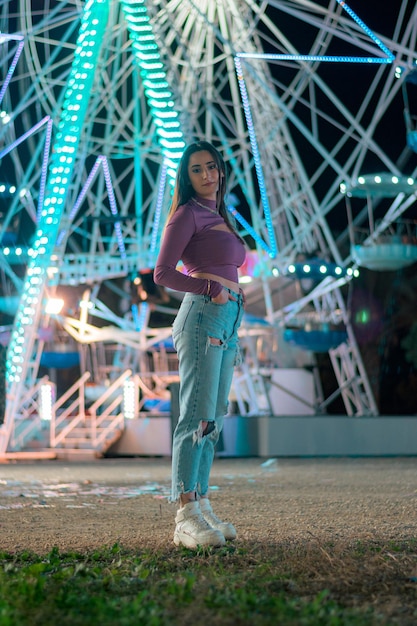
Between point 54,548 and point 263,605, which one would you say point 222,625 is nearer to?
point 263,605

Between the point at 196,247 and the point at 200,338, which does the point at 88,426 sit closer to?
the point at 196,247

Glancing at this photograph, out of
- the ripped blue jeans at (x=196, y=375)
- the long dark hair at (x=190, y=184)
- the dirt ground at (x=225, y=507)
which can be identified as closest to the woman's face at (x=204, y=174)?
the long dark hair at (x=190, y=184)

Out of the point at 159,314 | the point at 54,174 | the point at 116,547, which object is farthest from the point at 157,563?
the point at 159,314

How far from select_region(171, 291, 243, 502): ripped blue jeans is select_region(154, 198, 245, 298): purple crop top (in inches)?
5.6

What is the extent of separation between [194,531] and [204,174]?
69.2 inches

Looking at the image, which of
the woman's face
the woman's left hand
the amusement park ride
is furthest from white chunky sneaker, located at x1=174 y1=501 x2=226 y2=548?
the amusement park ride

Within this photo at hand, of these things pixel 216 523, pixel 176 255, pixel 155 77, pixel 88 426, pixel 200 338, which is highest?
pixel 155 77

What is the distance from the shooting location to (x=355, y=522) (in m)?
5.75

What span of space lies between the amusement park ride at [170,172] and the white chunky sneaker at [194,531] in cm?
961

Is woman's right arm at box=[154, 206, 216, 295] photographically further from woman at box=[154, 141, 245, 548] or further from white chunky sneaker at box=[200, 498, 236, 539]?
white chunky sneaker at box=[200, 498, 236, 539]

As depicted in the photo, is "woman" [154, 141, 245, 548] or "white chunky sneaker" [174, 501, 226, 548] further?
"woman" [154, 141, 245, 548]

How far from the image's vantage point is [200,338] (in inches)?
187

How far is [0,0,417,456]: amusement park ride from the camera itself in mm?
17062

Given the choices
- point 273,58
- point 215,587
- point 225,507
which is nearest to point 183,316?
point 215,587
